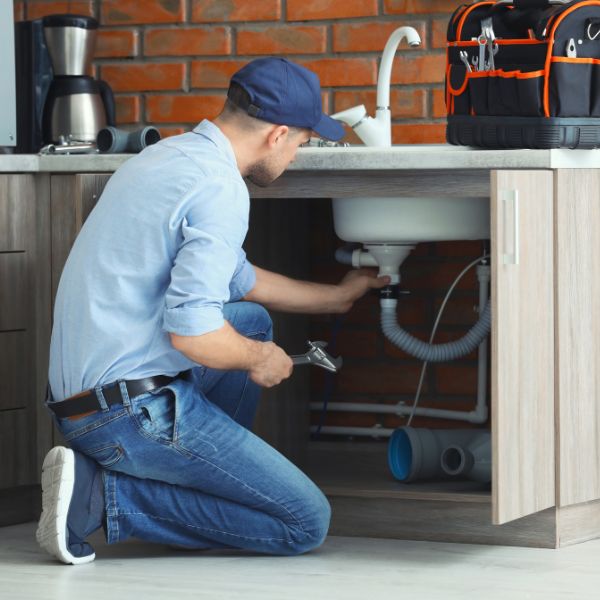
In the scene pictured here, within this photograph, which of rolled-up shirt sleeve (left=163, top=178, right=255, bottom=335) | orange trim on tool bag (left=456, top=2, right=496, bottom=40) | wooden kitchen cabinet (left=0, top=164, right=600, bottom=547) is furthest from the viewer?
orange trim on tool bag (left=456, top=2, right=496, bottom=40)

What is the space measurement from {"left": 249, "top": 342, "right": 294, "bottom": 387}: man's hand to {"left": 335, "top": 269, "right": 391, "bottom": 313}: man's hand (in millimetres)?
410

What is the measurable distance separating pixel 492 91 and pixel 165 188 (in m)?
0.64

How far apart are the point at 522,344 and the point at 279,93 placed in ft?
1.98

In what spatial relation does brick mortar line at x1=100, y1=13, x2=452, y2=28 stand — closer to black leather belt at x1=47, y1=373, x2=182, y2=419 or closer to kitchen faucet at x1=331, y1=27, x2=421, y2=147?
kitchen faucet at x1=331, y1=27, x2=421, y2=147

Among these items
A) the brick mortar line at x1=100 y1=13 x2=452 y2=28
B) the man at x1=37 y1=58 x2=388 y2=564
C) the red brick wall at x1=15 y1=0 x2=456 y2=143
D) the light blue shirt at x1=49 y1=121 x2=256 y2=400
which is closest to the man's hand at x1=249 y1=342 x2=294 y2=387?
the man at x1=37 y1=58 x2=388 y2=564

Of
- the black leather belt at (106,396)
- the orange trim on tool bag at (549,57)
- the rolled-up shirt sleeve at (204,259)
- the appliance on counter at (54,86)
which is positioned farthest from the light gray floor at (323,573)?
the appliance on counter at (54,86)

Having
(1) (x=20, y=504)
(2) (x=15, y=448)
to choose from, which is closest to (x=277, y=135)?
(2) (x=15, y=448)

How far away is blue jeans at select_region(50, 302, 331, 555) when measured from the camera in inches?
92.0

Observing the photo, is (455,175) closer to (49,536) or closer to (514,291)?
(514,291)

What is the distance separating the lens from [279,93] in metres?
2.35

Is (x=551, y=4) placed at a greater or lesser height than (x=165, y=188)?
greater

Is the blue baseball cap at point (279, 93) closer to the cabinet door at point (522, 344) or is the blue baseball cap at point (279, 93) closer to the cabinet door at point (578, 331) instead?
the cabinet door at point (522, 344)

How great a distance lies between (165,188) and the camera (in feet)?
7.38

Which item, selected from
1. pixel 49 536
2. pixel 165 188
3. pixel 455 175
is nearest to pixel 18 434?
pixel 49 536
